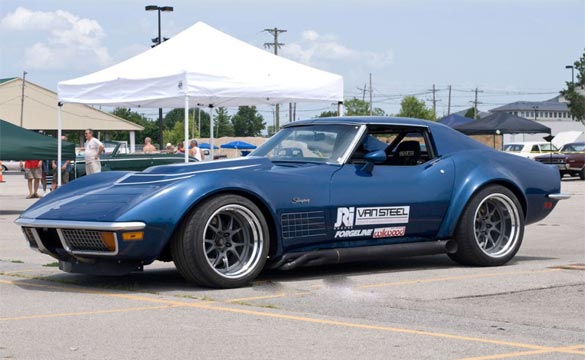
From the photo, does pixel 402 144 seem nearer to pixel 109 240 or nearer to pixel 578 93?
pixel 109 240

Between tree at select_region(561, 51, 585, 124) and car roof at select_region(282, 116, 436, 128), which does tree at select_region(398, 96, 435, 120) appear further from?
car roof at select_region(282, 116, 436, 128)

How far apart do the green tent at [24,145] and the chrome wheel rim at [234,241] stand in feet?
34.9

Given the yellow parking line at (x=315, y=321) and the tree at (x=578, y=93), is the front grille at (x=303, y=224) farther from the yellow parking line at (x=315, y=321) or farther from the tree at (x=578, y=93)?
the tree at (x=578, y=93)

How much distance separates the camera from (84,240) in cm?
738

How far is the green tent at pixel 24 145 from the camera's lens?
17500 mm

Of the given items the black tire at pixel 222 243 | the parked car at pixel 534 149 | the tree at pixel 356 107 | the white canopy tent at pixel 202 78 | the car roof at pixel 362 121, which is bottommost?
the black tire at pixel 222 243

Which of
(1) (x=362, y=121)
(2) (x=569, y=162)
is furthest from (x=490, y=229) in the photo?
(2) (x=569, y=162)

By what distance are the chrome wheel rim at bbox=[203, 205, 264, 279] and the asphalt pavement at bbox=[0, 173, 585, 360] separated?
206mm

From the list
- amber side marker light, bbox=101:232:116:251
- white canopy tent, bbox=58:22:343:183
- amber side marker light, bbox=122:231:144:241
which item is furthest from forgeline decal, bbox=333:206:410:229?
white canopy tent, bbox=58:22:343:183

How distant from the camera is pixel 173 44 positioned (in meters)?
17.4

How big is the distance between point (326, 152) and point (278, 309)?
7.42 ft

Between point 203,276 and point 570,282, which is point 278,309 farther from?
point 570,282

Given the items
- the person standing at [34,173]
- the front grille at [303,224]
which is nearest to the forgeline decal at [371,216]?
the front grille at [303,224]

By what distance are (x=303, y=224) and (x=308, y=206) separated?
0.15 metres
